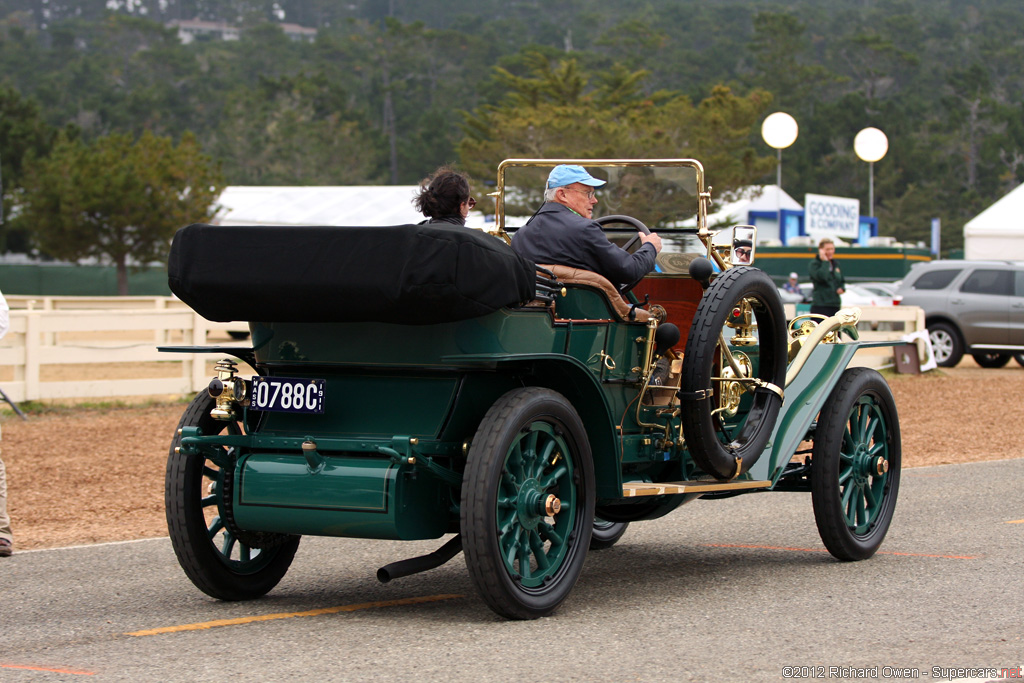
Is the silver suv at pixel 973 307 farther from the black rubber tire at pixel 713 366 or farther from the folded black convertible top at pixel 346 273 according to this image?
the folded black convertible top at pixel 346 273

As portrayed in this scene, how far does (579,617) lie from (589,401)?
89 cm

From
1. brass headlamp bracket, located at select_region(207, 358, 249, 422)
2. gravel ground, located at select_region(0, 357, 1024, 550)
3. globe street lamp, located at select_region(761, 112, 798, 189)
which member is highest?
globe street lamp, located at select_region(761, 112, 798, 189)

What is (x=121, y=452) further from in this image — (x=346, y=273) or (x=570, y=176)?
(x=346, y=273)

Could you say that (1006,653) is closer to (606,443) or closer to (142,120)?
(606,443)

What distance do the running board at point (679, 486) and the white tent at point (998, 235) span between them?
27296mm

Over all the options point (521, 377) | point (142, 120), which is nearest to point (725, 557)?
point (521, 377)

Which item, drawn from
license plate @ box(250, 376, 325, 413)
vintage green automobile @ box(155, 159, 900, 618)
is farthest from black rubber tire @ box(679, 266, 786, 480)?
license plate @ box(250, 376, 325, 413)

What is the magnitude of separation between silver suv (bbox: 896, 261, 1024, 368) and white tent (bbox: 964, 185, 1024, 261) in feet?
34.7

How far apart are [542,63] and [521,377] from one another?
5588 centimetres

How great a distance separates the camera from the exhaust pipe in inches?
193

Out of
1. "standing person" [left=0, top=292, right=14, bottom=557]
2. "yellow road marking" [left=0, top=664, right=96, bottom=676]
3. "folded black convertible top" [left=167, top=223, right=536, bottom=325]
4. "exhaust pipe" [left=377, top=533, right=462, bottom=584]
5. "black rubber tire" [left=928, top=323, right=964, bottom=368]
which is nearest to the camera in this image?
"yellow road marking" [left=0, top=664, right=96, bottom=676]

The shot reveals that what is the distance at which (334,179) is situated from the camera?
8762 cm

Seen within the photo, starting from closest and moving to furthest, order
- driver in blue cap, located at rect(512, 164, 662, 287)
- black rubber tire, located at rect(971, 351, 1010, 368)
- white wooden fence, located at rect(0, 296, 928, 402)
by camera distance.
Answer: driver in blue cap, located at rect(512, 164, 662, 287) → white wooden fence, located at rect(0, 296, 928, 402) → black rubber tire, located at rect(971, 351, 1010, 368)

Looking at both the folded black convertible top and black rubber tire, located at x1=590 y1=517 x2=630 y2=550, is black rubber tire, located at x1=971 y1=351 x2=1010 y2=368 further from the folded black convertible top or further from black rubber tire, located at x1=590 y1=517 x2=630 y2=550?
the folded black convertible top
